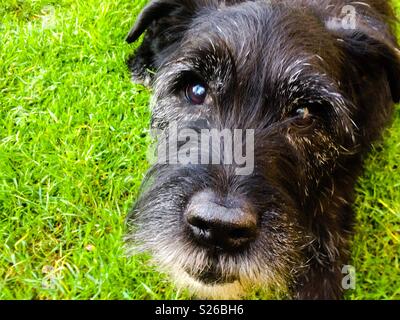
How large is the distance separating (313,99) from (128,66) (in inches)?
101

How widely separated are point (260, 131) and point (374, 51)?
1.06 metres

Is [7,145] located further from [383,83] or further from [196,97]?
[383,83]

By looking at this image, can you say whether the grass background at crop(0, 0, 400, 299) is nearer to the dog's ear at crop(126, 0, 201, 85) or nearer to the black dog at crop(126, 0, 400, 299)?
the black dog at crop(126, 0, 400, 299)

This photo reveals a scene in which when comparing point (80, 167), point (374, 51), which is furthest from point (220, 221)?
point (80, 167)

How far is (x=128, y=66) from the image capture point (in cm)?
539

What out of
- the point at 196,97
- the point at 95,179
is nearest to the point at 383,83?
the point at 196,97

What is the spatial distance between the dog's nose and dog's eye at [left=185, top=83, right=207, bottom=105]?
799 millimetres

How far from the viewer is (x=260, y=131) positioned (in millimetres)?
3367

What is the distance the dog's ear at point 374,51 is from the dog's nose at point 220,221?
153 centimetres

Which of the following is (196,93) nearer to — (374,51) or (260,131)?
(260,131)

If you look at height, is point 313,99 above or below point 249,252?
above

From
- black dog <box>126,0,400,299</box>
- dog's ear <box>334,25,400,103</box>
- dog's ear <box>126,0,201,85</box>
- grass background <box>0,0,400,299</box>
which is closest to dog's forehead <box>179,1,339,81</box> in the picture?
black dog <box>126,0,400,299</box>

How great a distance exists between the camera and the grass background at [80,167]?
4.09 meters

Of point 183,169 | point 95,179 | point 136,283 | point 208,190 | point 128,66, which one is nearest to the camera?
point 208,190
